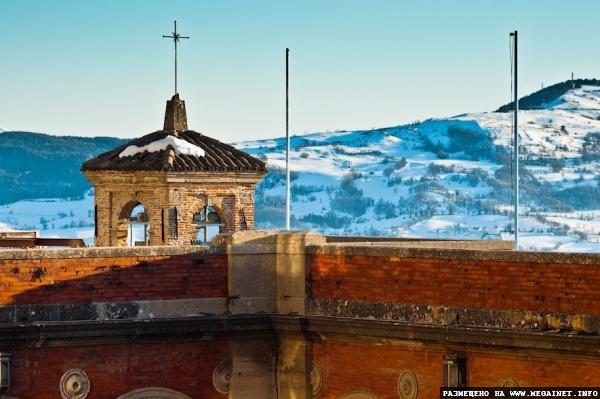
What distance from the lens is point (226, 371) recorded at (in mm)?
23547

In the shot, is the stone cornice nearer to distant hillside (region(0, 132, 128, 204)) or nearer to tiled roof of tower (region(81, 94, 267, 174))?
tiled roof of tower (region(81, 94, 267, 174))

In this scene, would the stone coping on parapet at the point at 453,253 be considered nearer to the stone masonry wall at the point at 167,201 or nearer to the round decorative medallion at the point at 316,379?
the round decorative medallion at the point at 316,379

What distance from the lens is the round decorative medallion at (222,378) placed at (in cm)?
2350

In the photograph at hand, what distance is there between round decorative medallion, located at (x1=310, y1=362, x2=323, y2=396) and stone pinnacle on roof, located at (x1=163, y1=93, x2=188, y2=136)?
976 centimetres

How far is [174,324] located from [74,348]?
53.3 inches

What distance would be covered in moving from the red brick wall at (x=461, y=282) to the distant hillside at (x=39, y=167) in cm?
13100

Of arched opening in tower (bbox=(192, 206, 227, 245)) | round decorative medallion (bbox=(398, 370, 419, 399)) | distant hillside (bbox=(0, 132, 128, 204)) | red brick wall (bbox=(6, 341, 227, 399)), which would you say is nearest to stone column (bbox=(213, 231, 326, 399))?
red brick wall (bbox=(6, 341, 227, 399))

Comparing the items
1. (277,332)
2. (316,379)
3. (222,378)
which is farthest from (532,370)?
(222,378)

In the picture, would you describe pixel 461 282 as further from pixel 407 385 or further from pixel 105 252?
pixel 105 252

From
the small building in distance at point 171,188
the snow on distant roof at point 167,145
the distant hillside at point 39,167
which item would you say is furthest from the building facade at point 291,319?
the distant hillside at point 39,167

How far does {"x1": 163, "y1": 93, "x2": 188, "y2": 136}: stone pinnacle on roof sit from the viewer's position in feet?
106

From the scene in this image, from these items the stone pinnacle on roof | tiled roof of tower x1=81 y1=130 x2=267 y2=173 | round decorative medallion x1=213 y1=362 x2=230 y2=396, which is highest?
the stone pinnacle on roof

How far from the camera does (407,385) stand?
22078mm

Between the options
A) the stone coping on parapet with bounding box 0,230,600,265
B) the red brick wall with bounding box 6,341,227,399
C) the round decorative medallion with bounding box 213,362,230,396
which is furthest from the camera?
the round decorative medallion with bounding box 213,362,230,396
